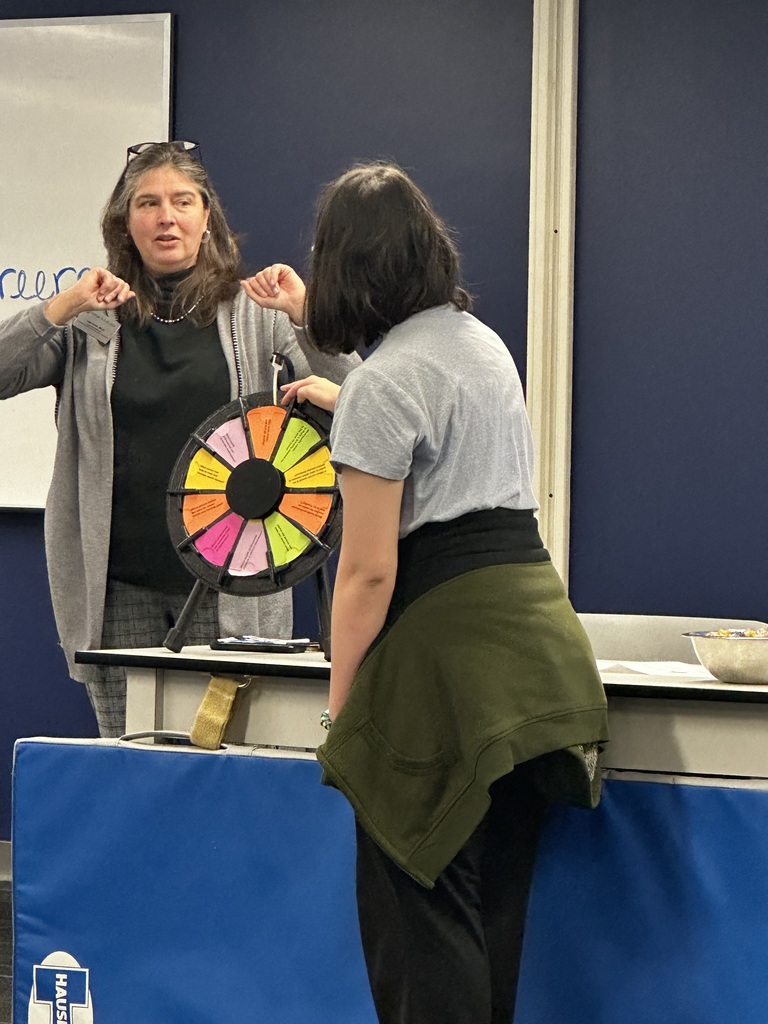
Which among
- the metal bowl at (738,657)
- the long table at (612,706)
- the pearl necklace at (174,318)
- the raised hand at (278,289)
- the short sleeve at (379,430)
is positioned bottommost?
the long table at (612,706)

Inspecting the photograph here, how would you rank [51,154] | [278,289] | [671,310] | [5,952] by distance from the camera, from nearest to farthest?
[278,289] → [5,952] → [671,310] → [51,154]

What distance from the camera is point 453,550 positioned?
61.7 inches

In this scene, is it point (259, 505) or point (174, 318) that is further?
point (174, 318)

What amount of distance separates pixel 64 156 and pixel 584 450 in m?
1.61

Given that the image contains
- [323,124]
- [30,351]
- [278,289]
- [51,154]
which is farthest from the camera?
[51,154]

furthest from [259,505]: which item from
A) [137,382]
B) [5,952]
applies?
[5,952]

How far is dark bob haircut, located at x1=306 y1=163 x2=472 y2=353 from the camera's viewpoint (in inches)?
63.1

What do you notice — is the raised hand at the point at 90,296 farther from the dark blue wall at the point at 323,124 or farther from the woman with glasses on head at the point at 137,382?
the dark blue wall at the point at 323,124

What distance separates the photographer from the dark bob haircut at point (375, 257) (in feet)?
5.26

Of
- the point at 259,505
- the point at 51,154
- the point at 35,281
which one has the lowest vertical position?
the point at 259,505

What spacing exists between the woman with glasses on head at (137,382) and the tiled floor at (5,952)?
610mm

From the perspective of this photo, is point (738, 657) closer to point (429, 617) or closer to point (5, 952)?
point (429, 617)

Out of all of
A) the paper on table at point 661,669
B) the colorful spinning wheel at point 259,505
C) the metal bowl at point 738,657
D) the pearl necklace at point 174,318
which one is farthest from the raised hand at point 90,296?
the metal bowl at point 738,657

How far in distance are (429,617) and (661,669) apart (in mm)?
658
